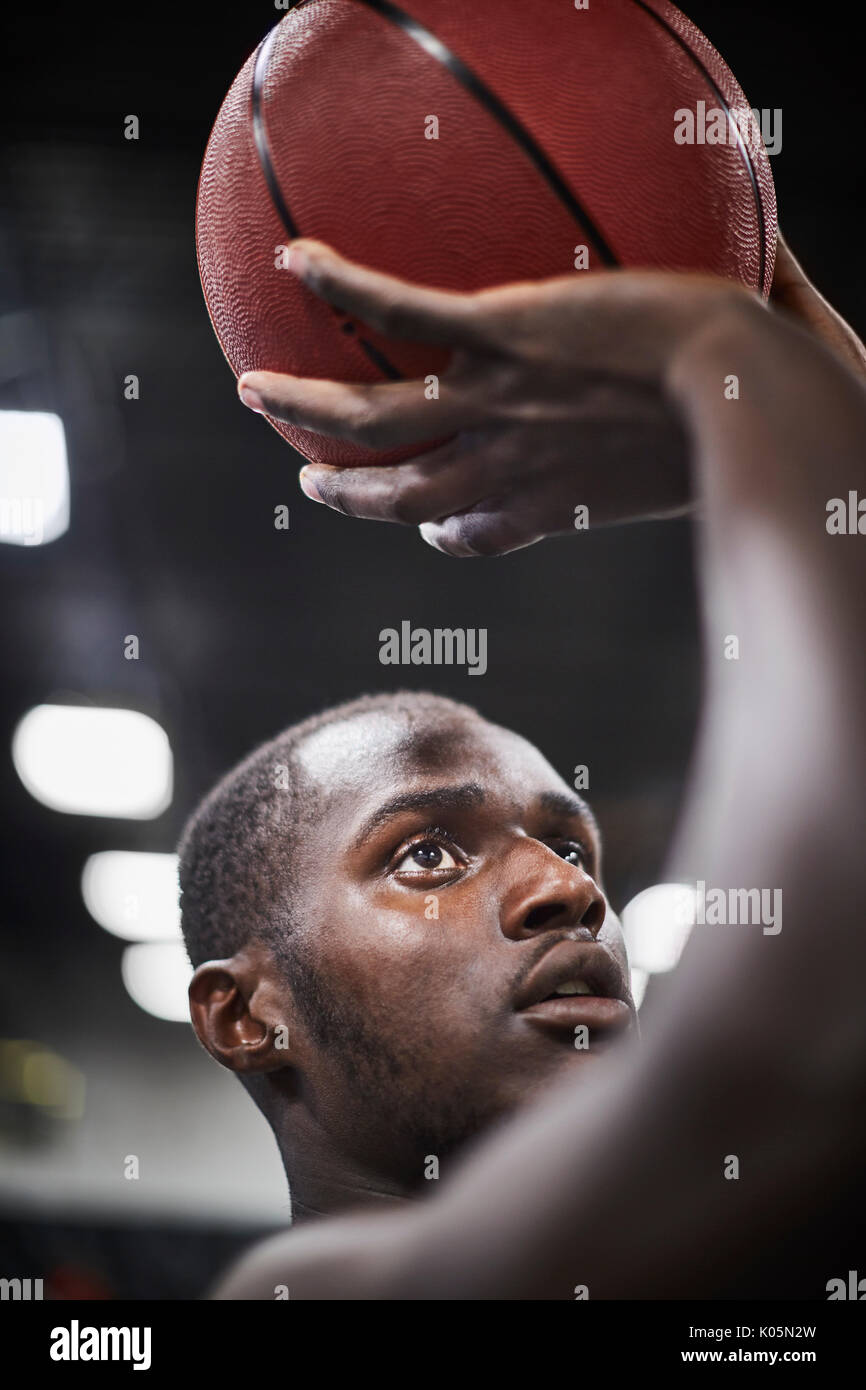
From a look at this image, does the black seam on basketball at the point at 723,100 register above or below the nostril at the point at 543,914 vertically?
above

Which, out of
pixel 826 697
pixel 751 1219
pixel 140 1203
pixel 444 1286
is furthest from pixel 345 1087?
pixel 140 1203

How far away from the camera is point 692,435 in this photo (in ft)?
2.51

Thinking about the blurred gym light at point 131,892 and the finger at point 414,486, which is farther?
the blurred gym light at point 131,892

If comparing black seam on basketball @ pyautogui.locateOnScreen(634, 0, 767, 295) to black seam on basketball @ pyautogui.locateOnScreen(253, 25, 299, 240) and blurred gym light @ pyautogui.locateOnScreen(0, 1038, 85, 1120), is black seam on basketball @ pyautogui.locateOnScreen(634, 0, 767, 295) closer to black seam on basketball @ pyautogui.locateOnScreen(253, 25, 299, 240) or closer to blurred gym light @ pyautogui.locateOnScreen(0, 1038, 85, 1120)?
black seam on basketball @ pyautogui.locateOnScreen(253, 25, 299, 240)

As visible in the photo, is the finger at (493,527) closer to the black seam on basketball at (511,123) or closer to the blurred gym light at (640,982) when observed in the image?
the black seam on basketball at (511,123)

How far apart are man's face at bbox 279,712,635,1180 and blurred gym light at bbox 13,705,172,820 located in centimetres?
354

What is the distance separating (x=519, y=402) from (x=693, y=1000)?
397mm

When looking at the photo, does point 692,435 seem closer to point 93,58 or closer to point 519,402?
point 519,402

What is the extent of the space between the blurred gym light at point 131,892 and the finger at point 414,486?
4774 millimetres

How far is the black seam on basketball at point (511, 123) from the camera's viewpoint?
1016mm

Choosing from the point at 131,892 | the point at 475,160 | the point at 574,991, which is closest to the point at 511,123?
the point at 475,160

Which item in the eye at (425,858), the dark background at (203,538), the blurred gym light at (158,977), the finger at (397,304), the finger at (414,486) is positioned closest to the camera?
the finger at (397,304)

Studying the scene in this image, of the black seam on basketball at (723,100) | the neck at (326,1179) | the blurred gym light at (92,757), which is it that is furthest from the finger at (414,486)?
the blurred gym light at (92,757)

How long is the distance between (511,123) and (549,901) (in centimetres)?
68
